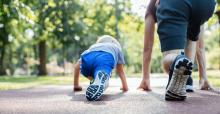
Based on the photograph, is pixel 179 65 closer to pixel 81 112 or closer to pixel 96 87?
pixel 81 112

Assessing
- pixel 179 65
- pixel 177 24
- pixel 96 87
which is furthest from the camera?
pixel 96 87

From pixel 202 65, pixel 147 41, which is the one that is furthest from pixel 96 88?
pixel 202 65

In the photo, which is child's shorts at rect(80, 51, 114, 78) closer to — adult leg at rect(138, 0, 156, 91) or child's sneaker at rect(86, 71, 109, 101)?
child's sneaker at rect(86, 71, 109, 101)

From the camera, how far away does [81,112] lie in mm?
3814

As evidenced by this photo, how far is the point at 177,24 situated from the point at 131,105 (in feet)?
2.70

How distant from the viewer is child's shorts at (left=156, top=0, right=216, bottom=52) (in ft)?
14.1

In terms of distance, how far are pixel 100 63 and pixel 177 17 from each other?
1611mm

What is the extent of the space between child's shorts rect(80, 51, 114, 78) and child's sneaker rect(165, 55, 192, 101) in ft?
3.94

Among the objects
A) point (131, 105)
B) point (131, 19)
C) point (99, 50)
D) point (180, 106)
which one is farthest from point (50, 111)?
point (131, 19)

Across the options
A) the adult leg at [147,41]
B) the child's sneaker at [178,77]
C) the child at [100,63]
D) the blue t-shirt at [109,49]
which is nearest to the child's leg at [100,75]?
the child at [100,63]

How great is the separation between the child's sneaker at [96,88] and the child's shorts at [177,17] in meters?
0.93

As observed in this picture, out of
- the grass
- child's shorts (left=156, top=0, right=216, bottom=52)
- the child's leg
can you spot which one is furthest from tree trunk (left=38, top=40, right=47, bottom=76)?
child's shorts (left=156, top=0, right=216, bottom=52)

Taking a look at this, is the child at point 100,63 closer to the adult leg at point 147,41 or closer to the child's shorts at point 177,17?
the adult leg at point 147,41

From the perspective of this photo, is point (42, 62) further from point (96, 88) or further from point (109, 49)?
point (96, 88)
